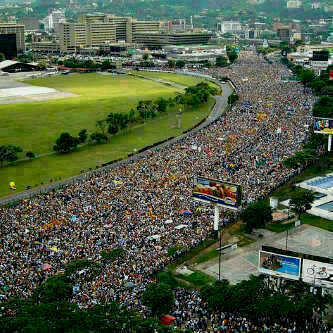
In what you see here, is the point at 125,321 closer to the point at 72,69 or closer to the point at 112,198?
the point at 112,198


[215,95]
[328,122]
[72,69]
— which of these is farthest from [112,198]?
[72,69]

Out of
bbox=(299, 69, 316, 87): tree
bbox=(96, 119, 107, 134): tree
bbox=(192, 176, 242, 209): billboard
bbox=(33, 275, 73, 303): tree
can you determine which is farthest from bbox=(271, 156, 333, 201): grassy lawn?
bbox=(299, 69, 316, 87): tree

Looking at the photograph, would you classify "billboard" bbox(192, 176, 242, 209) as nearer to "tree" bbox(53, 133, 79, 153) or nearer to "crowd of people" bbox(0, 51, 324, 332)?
"crowd of people" bbox(0, 51, 324, 332)

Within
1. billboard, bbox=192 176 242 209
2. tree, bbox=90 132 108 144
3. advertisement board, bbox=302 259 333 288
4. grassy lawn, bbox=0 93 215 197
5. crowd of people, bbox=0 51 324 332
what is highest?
billboard, bbox=192 176 242 209

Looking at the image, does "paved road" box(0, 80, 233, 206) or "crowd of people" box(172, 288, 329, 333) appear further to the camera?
"paved road" box(0, 80, 233, 206)

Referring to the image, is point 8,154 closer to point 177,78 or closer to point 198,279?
point 198,279

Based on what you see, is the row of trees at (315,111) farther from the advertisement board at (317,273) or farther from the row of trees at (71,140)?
the row of trees at (71,140)

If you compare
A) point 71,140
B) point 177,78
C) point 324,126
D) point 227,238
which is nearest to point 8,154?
point 71,140

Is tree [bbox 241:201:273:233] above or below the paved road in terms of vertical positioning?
above
